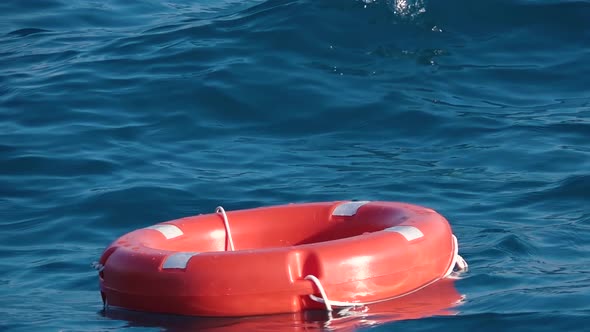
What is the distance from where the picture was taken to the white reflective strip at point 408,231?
4.72m

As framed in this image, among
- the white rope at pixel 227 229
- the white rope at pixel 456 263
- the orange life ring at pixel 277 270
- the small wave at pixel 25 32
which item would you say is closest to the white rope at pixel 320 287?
the orange life ring at pixel 277 270

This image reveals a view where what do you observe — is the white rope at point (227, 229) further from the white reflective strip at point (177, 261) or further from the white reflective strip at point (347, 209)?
the white reflective strip at point (177, 261)

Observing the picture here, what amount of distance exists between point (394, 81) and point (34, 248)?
411 centimetres

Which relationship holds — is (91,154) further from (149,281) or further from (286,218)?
(149,281)

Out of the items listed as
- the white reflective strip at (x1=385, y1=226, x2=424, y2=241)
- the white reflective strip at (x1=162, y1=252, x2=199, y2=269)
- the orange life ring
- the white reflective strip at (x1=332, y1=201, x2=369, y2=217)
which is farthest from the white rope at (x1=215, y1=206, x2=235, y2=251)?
the white reflective strip at (x1=385, y1=226, x2=424, y2=241)

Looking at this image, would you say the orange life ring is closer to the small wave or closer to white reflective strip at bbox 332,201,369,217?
white reflective strip at bbox 332,201,369,217

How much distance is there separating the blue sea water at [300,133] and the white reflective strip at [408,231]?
375 millimetres

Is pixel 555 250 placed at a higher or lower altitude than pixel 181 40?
lower

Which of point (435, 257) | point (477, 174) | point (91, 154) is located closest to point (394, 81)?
point (477, 174)

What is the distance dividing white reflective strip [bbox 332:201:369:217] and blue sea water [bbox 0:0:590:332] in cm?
67

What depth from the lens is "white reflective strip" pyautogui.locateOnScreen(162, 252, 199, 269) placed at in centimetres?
452

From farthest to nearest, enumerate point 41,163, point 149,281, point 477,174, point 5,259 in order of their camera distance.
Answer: point 41,163 → point 477,174 → point 5,259 → point 149,281

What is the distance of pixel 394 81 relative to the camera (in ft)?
30.3

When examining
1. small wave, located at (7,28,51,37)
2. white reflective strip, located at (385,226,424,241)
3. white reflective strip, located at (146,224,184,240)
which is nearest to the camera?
white reflective strip, located at (385,226,424,241)
